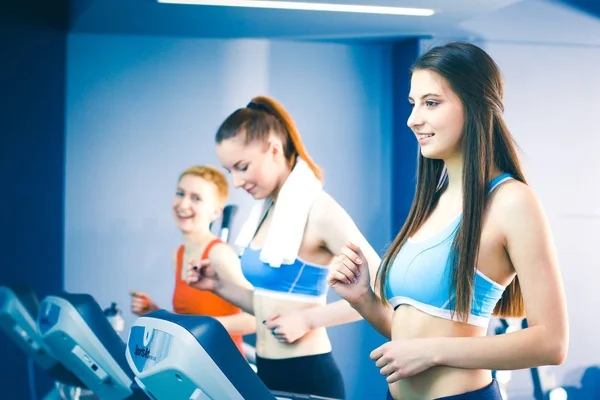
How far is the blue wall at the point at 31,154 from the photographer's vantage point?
156 inches

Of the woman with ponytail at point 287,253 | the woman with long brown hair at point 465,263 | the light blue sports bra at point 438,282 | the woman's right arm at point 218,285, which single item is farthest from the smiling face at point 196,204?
the light blue sports bra at point 438,282

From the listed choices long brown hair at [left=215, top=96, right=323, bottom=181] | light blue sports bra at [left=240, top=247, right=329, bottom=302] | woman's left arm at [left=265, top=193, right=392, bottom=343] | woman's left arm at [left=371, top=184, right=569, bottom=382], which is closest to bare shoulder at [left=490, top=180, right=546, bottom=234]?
woman's left arm at [left=371, top=184, right=569, bottom=382]

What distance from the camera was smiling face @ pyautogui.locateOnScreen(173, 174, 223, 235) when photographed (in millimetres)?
3803

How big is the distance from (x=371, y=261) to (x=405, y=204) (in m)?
2.24

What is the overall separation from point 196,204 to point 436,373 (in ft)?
7.86

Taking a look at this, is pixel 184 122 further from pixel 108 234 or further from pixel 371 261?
pixel 371 261

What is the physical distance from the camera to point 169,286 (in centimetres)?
462

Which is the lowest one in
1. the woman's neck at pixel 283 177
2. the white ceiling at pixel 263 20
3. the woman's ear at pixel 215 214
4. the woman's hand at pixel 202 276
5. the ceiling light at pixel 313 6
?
the woman's hand at pixel 202 276

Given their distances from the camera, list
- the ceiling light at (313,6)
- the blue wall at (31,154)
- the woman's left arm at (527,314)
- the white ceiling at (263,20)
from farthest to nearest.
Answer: the blue wall at (31,154), the white ceiling at (263,20), the ceiling light at (313,6), the woman's left arm at (527,314)

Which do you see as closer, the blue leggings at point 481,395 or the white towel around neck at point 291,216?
the blue leggings at point 481,395

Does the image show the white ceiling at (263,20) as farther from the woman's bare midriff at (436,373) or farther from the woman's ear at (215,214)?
the woman's bare midriff at (436,373)

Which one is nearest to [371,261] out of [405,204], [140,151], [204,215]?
[204,215]

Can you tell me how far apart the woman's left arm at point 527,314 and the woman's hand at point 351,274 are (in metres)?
0.24

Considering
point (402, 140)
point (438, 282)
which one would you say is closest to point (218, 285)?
point (438, 282)
